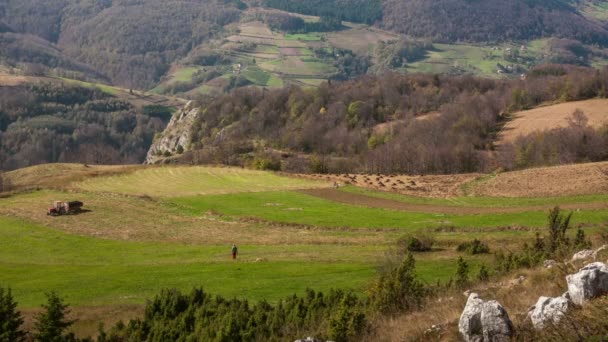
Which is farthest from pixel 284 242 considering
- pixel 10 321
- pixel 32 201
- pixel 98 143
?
pixel 98 143

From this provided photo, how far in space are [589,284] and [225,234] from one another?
130 ft

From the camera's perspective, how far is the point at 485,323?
1127cm

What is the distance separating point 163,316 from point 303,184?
1939 inches

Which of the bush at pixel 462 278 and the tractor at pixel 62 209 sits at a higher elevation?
the bush at pixel 462 278

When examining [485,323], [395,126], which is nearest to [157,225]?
[485,323]

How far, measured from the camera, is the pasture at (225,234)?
32312 millimetres

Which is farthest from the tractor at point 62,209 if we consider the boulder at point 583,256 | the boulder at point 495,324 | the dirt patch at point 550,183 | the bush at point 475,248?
the boulder at point 495,324

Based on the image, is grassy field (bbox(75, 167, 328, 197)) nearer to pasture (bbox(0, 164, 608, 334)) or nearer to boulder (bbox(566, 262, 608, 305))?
pasture (bbox(0, 164, 608, 334))

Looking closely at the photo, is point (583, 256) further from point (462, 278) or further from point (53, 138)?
point (53, 138)

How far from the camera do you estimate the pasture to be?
32312 mm

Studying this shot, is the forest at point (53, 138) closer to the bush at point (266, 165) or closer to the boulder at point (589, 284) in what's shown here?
the bush at point (266, 165)

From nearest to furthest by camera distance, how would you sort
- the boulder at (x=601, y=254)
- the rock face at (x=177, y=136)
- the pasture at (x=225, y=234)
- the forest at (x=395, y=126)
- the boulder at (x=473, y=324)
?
the boulder at (x=473, y=324) < the boulder at (x=601, y=254) < the pasture at (x=225, y=234) < the forest at (x=395, y=126) < the rock face at (x=177, y=136)

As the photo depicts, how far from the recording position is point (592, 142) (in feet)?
273

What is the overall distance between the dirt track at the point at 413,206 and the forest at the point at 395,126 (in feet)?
84.6
